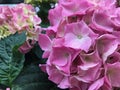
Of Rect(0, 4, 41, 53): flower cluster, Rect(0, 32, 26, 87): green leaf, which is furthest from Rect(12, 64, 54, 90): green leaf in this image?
Rect(0, 4, 41, 53): flower cluster

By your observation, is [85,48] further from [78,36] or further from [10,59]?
[10,59]

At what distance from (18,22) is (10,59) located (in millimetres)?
149

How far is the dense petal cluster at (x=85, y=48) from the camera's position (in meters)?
0.50

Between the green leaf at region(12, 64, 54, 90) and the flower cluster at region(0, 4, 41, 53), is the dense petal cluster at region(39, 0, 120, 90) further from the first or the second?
the flower cluster at region(0, 4, 41, 53)

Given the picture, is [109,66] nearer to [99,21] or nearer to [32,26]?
[99,21]

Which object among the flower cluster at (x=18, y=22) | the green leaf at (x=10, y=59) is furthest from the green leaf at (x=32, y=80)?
the flower cluster at (x=18, y=22)

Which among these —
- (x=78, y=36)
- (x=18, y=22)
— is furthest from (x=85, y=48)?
(x=18, y=22)

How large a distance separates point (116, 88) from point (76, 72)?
0.07 metres

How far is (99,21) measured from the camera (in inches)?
20.7

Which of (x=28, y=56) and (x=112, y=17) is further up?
(x=112, y=17)

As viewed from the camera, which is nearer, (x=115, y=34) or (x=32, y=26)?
(x=115, y=34)

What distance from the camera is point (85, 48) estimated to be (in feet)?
1.64

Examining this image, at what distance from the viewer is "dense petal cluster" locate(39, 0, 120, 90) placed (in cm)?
50

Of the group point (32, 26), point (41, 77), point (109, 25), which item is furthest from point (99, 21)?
point (32, 26)
